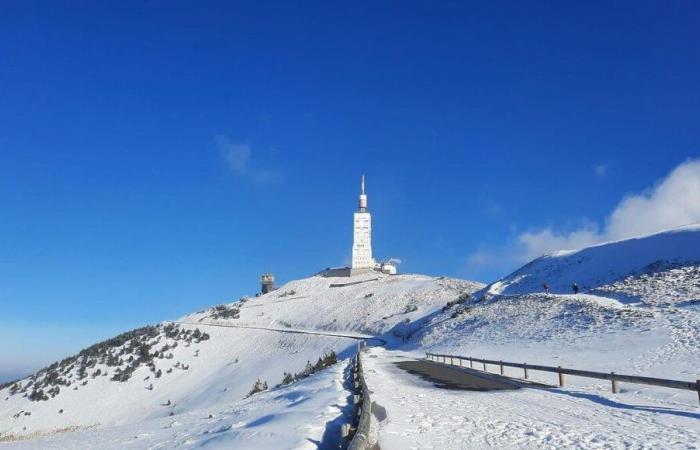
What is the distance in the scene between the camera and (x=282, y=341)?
63.1 metres

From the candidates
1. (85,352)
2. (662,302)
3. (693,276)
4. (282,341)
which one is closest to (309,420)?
(662,302)

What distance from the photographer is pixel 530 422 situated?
10305 mm

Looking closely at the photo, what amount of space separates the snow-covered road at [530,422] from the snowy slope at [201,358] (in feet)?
85.7

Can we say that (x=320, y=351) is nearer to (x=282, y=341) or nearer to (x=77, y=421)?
(x=282, y=341)

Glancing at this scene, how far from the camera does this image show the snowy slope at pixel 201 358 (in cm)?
4766

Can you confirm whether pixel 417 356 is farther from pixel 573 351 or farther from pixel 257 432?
pixel 257 432

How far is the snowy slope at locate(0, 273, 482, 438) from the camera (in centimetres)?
4766

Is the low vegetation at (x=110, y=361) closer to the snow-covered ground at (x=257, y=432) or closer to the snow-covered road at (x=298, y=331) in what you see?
the snow-covered road at (x=298, y=331)

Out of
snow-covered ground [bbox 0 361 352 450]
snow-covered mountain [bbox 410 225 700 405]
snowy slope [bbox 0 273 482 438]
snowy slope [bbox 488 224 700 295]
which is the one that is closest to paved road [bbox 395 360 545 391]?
snow-covered mountain [bbox 410 225 700 405]

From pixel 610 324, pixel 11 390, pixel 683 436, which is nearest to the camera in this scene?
pixel 683 436

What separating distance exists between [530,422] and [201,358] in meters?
57.6

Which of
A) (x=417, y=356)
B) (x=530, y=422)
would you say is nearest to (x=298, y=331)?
(x=417, y=356)

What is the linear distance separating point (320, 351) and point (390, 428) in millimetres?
46355

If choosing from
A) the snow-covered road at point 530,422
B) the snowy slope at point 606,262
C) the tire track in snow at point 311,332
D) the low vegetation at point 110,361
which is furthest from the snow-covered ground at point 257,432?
the low vegetation at point 110,361
